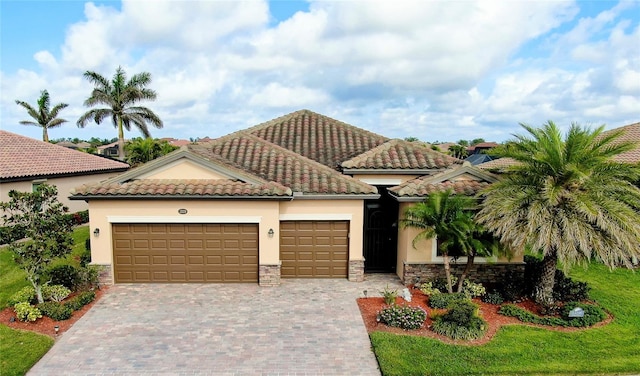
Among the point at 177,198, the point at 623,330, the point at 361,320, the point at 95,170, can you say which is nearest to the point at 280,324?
the point at 361,320

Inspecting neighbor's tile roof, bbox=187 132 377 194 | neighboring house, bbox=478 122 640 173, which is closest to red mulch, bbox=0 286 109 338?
neighbor's tile roof, bbox=187 132 377 194

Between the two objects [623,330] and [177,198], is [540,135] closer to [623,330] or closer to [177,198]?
[623,330]

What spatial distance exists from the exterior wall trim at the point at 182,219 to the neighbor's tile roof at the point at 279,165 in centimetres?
189

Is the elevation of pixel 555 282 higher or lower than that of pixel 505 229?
lower

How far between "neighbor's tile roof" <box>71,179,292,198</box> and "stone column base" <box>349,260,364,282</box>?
3.57m

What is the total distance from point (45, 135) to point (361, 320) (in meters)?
50.7

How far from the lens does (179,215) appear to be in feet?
44.4

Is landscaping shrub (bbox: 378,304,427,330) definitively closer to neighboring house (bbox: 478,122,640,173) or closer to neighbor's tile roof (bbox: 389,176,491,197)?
neighbor's tile roof (bbox: 389,176,491,197)

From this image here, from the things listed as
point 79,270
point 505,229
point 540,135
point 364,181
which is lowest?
point 79,270

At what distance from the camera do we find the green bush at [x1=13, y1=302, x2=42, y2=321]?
10863 millimetres

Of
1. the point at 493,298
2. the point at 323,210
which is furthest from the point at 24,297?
the point at 493,298

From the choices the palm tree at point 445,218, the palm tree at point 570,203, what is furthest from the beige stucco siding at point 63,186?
the palm tree at point 570,203

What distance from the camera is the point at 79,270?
1340 cm

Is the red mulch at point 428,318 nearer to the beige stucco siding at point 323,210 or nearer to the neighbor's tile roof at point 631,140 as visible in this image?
the beige stucco siding at point 323,210
